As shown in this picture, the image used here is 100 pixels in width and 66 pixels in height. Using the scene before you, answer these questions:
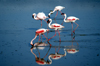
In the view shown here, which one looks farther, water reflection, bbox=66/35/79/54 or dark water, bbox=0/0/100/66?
water reflection, bbox=66/35/79/54

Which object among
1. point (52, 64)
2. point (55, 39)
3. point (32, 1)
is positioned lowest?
point (52, 64)

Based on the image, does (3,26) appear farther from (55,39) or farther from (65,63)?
(65,63)

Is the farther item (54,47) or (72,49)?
(54,47)

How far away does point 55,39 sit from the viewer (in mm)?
3877

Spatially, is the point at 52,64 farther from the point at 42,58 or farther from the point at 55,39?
the point at 55,39

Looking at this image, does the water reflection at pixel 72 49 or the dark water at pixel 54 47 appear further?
the water reflection at pixel 72 49

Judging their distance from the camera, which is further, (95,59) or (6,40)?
(6,40)

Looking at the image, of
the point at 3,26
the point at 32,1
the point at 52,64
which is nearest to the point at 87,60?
the point at 52,64

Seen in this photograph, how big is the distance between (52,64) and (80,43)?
3.70 feet

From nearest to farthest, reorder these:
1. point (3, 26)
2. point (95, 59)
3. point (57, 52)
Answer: point (95, 59) < point (57, 52) < point (3, 26)

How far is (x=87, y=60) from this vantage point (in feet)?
9.16

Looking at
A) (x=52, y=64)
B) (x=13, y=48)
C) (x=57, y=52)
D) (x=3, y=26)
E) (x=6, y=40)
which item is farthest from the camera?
(x=3, y=26)

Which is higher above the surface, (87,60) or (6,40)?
(6,40)

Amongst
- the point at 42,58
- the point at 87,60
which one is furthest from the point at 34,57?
the point at 87,60
